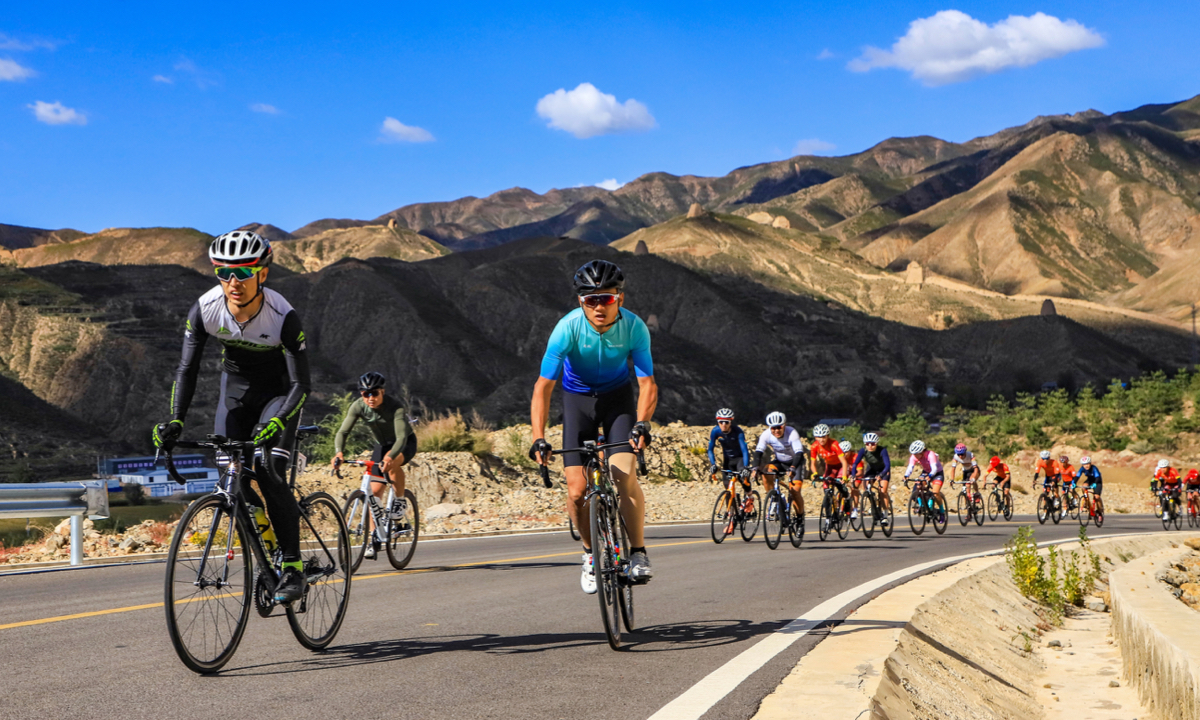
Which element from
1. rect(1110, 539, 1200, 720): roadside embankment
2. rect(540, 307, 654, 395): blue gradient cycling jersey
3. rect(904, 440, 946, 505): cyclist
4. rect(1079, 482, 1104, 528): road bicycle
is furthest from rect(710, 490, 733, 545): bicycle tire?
rect(1079, 482, 1104, 528): road bicycle

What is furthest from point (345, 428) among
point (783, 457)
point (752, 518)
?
point (752, 518)

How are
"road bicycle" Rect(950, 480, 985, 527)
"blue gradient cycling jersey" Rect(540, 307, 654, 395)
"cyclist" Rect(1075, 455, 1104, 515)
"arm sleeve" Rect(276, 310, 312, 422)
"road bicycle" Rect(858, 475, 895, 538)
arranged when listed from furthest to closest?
"cyclist" Rect(1075, 455, 1104, 515)
"road bicycle" Rect(950, 480, 985, 527)
"road bicycle" Rect(858, 475, 895, 538)
"blue gradient cycling jersey" Rect(540, 307, 654, 395)
"arm sleeve" Rect(276, 310, 312, 422)

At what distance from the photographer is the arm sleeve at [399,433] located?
11.1m

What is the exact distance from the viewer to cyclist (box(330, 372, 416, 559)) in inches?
435

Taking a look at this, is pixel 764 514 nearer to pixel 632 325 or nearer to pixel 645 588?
pixel 645 588

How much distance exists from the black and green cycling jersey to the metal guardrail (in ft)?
8.75

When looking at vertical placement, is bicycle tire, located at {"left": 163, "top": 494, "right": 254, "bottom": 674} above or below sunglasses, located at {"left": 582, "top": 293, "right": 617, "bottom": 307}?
below

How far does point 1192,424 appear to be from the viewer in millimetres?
48375

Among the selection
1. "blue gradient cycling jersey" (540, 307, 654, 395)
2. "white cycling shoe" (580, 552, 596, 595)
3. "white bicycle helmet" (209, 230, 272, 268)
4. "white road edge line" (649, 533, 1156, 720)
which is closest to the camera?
"white road edge line" (649, 533, 1156, 720)

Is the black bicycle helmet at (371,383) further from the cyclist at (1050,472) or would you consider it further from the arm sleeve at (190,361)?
the cyclist at (1050,472)

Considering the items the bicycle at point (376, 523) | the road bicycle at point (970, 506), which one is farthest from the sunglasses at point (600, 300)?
the road bicycle at point (970, 506)

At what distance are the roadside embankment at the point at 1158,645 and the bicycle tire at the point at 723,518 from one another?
7.82 meters

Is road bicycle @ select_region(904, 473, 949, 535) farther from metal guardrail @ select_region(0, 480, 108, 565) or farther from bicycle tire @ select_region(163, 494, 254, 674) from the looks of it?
bicycle tire @ select_region(163, 494, 254, 674)

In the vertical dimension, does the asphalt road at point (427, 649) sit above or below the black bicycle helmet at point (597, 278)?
below
